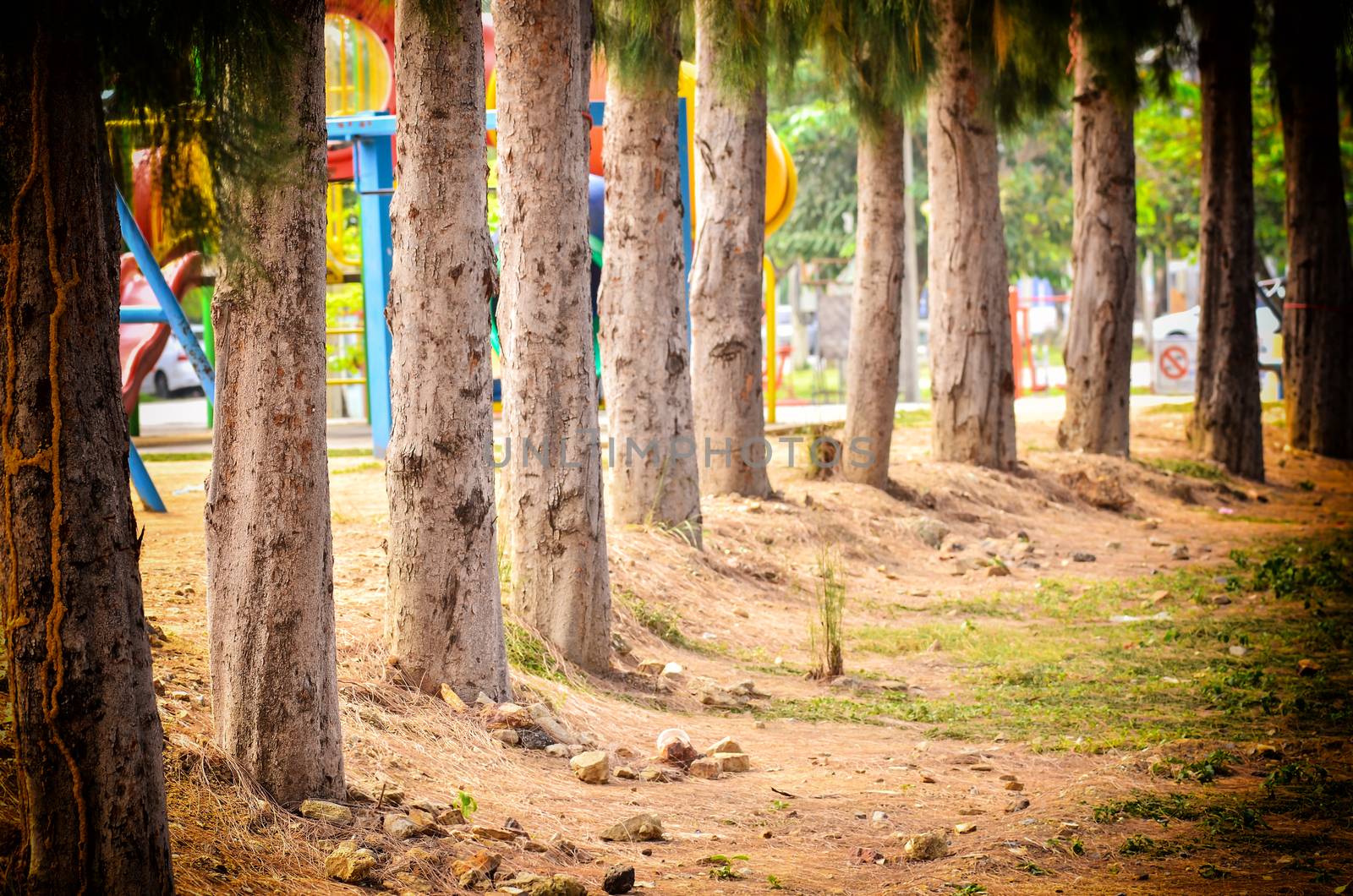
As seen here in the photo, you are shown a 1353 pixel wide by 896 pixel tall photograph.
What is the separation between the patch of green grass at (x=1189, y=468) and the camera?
1364cm

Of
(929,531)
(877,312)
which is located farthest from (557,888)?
(877,312)

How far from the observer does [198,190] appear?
3303mm

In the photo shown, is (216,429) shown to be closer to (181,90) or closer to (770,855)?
(181,90)

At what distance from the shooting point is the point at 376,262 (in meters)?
11.9

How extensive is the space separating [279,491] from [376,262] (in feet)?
27.2

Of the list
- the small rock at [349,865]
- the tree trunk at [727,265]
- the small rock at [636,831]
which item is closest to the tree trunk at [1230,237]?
the tree trunk at [727,265]

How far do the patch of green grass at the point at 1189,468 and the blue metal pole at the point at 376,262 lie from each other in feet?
23.9

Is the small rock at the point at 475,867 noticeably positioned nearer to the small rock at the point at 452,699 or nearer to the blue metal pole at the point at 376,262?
the small rock at the point at 452,699

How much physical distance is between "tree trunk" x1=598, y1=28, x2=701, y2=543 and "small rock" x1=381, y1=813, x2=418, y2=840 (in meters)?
4.29

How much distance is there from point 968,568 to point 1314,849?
559 cm

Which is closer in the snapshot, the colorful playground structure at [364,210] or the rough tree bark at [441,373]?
the rough tree bark at [441,373]

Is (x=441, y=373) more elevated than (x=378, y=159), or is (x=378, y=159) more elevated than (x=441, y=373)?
(x=378, y=159)

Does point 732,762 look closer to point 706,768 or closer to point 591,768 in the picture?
point 706,768

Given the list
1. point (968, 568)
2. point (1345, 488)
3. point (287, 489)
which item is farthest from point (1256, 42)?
point (287, 489)
